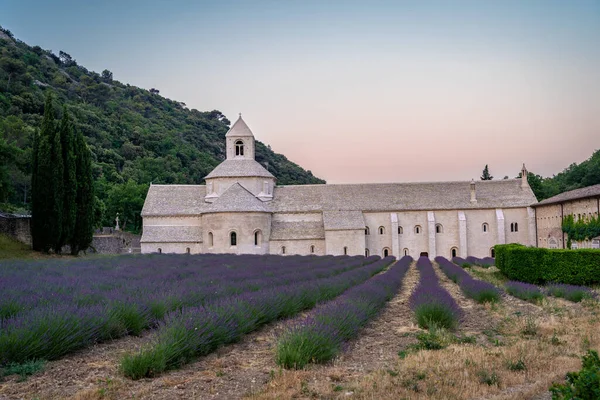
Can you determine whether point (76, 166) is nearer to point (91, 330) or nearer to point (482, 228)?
point (91, 330)

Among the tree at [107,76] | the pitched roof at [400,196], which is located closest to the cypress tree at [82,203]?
the pitched roof at [400,196]

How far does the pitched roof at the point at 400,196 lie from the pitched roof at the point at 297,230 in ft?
4.25

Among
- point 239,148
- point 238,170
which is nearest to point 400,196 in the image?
point 238,170

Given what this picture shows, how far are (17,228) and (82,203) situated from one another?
3928mm

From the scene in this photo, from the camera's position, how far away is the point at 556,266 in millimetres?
18609

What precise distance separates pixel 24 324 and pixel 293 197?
40.8 meters

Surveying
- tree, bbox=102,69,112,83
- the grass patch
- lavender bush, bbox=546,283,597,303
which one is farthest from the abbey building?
tree, bbox=102,69,112,83

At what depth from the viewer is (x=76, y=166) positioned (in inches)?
1278

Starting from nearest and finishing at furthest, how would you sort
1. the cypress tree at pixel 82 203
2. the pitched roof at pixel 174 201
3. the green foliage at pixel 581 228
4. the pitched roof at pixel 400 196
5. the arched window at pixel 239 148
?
the cypress tree at pixel 82 203, the green foliage at pixel 581 228, the pitched roof at pixel 174 201, the pitched roof at pixel 400 196, the arched window at pixel 239 148

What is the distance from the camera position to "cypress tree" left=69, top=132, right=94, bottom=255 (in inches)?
1260

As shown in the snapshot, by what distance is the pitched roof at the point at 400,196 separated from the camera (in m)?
46.0

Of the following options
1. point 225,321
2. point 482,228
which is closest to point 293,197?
point 482,228

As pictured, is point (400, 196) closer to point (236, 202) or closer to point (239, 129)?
point (236, 202)

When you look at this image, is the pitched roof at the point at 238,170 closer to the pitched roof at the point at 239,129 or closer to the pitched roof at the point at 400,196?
the pitched roof at the point at 400,196
